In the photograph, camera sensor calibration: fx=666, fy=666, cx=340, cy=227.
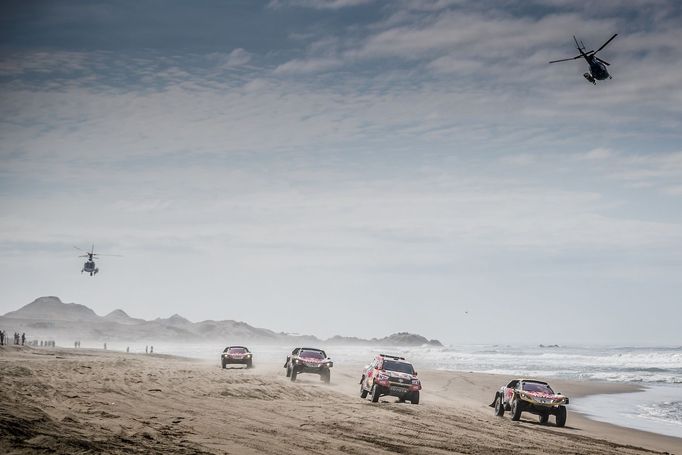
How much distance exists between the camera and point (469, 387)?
40.8 m

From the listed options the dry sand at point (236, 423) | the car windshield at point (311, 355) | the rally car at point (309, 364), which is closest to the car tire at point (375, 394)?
the dry sand at point (236, 423)

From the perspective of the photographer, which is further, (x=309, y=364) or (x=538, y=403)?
(x=309, y=364)

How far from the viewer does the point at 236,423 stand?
624 inches

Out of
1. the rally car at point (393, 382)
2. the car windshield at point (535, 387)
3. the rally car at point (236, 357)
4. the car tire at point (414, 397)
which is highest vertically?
the car windshield at point (535, 387)

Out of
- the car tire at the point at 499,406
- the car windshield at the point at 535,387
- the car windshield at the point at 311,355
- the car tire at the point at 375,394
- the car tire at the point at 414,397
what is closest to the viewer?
the car windshield at the point at 535,387

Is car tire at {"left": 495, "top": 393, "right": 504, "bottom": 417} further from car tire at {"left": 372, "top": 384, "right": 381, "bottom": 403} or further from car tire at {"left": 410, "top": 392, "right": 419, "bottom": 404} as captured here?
car tire at {"left": 372, "top": 384, "right": 381, "bottom": 403}

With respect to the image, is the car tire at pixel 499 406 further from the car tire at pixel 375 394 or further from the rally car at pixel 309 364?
the rally car at pixel 309 364

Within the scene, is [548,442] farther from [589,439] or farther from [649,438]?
[649,438]

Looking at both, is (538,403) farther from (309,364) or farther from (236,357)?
(236,357)

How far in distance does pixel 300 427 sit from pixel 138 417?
3.82 m

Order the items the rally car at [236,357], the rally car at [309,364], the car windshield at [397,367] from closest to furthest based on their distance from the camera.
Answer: the car windshield at [397,367], the rally car at [309,364], the rally car at [236,357]

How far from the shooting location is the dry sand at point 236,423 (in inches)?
480

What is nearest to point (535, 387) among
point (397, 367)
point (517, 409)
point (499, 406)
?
point (517, 409)

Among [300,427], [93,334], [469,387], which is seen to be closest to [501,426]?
[300,427]
